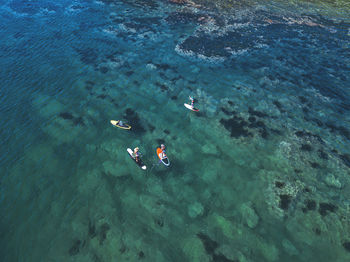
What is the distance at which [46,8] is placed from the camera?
2510 inches

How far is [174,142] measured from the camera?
30734mm

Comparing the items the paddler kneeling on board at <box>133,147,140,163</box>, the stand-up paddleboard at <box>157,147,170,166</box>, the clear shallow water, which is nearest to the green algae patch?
the clear shallow water

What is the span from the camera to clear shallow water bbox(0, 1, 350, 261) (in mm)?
21688

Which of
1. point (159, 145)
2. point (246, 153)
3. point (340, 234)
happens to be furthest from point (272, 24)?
point (340, 234)

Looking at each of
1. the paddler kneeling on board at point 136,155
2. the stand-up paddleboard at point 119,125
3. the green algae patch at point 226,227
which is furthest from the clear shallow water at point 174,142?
the paddler kneeling on board at point 136,155

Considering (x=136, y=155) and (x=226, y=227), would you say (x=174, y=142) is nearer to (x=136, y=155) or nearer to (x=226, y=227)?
(x=136, y=155)

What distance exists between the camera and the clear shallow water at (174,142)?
854 inches

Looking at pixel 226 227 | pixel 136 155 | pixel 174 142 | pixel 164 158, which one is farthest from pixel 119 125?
pixel 226 227

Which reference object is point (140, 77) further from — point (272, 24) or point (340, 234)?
point (272, 24)

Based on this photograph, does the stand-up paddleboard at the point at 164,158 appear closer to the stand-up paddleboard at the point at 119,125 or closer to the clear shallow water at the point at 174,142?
A: the clear shallow water at the point at 174,142

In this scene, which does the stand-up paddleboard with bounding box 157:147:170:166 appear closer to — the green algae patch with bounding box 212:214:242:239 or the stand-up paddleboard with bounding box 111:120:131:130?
the stand-up paddleboard with bounding box 111:120:131:130

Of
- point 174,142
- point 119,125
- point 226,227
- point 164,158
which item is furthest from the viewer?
point 119,125

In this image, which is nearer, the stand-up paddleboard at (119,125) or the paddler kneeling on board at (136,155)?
the paddler kneeling on board at (136,155)

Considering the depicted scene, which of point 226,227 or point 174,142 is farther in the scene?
→ point 174,142
